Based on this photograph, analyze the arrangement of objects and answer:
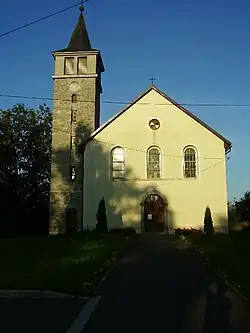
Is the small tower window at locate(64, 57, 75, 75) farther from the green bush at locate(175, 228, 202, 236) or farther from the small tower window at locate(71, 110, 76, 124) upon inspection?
the green bush at locate(175, 228, 202, 236)

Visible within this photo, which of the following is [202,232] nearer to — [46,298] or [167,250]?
[167,250]

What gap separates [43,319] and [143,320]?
1636 millimetres

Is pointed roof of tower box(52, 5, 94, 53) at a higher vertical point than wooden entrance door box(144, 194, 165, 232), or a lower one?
higher

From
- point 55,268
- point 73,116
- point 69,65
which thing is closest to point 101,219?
point 73,116

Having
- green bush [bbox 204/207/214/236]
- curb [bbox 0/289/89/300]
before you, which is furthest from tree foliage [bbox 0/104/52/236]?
curb [bbox 0/289/89/300]

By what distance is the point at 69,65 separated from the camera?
133ft

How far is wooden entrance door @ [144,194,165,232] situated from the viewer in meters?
31.6

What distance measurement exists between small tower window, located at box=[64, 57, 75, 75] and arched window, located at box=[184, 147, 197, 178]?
556 inches

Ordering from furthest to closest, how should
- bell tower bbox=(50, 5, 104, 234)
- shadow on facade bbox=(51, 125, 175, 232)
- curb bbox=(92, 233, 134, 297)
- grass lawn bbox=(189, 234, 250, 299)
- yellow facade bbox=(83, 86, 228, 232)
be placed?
bell tower bbox=(50, 5, 104, 234) < shadow on facade bbox=(51, 125, 175, 232) < yellow facade bbox=(83, 86, 228, 232) < grass lawn bbox=(189, 234, 250, 299) < curb bbox=(92, 233, 134, 297)

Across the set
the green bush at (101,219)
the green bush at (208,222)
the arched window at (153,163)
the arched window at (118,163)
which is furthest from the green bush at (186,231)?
the arched window at (118,163)

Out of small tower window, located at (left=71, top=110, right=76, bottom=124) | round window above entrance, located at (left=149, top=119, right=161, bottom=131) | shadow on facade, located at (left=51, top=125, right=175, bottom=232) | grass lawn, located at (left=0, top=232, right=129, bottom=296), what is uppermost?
small tower window, located at (left=71, top=110, right=76, bottom=124)

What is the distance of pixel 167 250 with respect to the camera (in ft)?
61.2

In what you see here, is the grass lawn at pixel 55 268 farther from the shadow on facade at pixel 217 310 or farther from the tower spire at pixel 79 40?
the tower spire at pixel 79 40

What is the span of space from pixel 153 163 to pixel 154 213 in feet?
11.8
